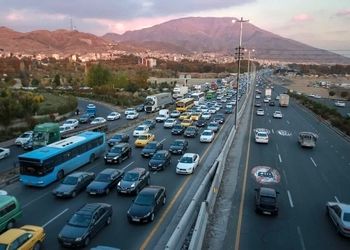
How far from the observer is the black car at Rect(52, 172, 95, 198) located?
22312 mm

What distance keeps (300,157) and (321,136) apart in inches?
578

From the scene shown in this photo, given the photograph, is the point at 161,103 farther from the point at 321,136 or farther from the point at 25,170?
the point at 25,170

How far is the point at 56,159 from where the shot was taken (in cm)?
2602


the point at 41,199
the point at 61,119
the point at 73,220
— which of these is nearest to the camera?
the point at 73,220

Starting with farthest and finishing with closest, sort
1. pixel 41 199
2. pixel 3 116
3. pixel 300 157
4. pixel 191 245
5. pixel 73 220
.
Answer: pixel 3 116 < pixel 300 157 < pixel 41 199 < pixel 73 220 < pixel 191 245

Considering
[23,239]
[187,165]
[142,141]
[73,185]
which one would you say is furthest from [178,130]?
[23,239]

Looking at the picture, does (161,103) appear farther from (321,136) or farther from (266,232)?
(266,232)

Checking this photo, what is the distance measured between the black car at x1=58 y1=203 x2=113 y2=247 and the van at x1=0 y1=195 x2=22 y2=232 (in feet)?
10.6

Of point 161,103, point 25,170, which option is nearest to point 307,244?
point 25,170

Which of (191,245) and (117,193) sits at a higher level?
(191,245)

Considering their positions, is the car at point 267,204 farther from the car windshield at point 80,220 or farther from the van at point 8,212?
the van at point 8,212

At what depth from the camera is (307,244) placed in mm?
17203

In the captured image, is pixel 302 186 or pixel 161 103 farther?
pixel 161 103

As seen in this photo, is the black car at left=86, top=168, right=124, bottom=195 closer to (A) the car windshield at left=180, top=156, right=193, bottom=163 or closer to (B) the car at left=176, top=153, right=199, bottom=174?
(B) the car at left=176, top=153, right=199, bottom=174
